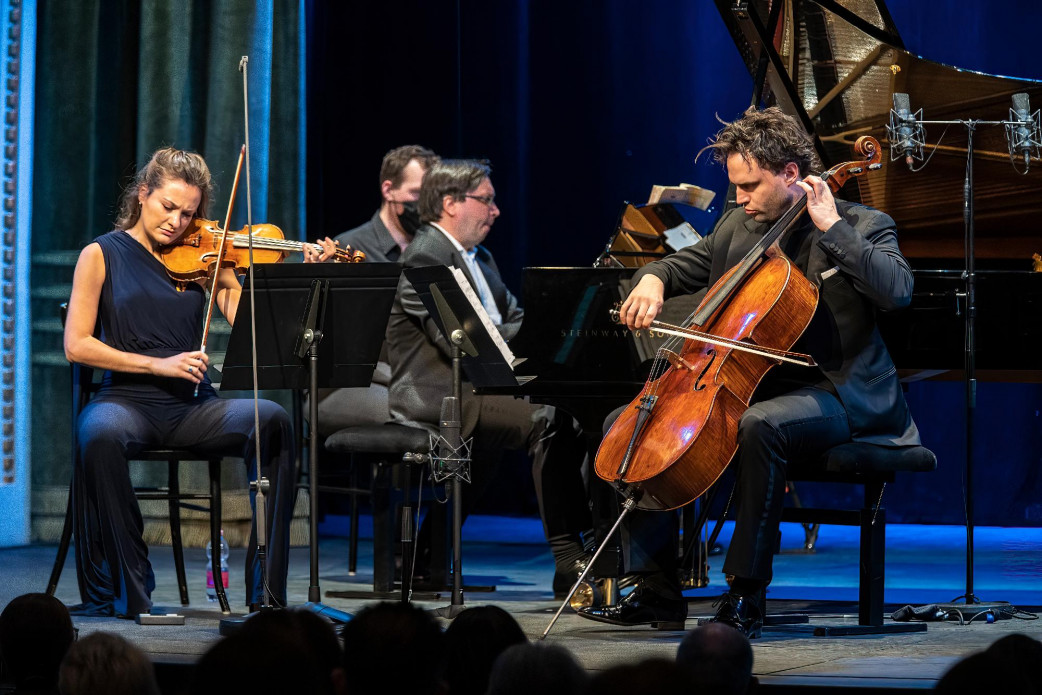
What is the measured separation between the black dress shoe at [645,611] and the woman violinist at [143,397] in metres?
0.94

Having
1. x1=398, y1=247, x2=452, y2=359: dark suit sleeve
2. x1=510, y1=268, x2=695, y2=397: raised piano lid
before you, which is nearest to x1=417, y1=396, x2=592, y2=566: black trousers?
x1=398, y1=247, x2=452, y2=359: dark suit sleeve

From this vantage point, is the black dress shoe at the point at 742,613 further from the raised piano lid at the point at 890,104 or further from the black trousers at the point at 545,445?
the raised piano lid at the point at 890,104

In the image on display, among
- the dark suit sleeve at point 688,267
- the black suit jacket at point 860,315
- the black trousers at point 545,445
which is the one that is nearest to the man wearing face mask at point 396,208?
the black trousers at point 545,445

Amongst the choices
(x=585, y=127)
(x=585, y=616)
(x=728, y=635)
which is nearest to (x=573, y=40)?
(x=585, y=127)

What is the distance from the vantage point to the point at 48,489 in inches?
253

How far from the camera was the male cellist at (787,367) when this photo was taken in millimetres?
3553

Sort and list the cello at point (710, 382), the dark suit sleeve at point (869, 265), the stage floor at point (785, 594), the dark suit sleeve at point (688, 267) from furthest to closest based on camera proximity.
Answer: the dark suit sleeve at point (688, 267)
the dark suit sleeve at point (869, 265)
the cello at point (710, 382)
the stage floor at point (785, 594)

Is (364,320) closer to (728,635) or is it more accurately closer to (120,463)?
(120,463)

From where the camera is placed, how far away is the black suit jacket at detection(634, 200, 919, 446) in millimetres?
3646

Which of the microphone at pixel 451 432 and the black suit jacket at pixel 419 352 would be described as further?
the black suit jacket at pixel 419 352

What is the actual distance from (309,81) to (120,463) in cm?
392

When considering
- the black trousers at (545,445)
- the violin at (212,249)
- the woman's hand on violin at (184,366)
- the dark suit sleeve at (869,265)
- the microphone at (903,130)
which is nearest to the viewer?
the dark suit sleeve at (869,265)

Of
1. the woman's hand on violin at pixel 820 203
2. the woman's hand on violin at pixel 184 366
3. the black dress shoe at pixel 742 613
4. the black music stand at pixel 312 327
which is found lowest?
the black dress shoe at pixel 742 613

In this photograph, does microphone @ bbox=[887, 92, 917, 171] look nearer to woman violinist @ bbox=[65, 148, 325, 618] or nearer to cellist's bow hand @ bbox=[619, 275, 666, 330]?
cellist's bow hand @ bbox=[619, 275, 666, 330]
